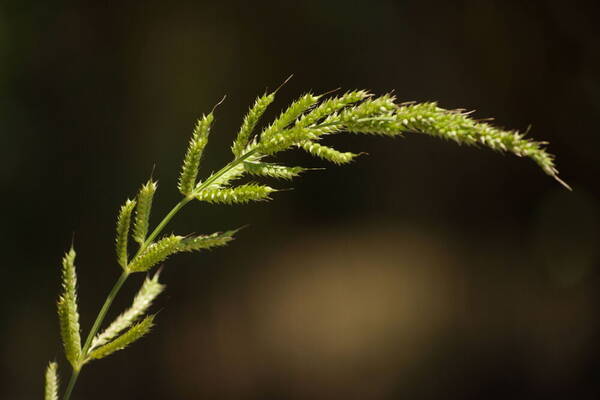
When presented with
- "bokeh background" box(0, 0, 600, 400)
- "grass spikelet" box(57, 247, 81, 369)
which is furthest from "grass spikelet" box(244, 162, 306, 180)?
"bokeh background" box(0, 0, 600, 400)

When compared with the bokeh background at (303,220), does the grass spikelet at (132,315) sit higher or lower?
lower

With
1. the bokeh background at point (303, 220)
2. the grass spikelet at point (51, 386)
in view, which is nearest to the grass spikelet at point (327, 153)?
the grass spikelet at point (51, 386)

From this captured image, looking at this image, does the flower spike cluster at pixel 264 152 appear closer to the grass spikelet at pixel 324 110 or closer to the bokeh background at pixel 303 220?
the grass spikelet at pixel 324 110

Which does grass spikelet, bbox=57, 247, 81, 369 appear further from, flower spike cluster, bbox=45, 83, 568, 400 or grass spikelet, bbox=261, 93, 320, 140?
grass spikelet, bbox=261, 93, 320, 140

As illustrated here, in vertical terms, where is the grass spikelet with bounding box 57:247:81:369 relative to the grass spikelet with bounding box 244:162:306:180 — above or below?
below

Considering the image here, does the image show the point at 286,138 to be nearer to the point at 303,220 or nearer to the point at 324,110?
the point at 324,110

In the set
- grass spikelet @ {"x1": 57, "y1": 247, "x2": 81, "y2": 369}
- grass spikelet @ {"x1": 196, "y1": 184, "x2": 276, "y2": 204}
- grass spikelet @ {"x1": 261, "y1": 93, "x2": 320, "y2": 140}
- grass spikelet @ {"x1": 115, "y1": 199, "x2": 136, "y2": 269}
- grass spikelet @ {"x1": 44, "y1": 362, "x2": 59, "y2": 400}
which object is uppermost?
grass spikelet @ {"x1": 261, "y1": 93, "x2": 320, "y2": 140}

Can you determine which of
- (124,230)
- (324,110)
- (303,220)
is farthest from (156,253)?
(303,220)
